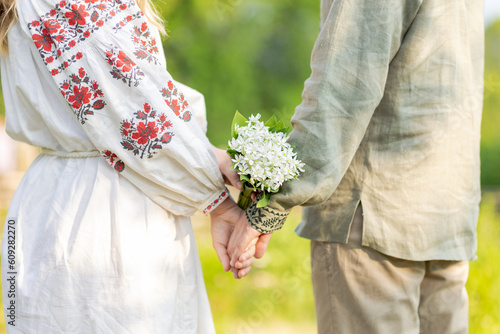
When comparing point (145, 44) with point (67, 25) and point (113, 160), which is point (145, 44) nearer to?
point (67, 25)

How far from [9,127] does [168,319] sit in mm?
743

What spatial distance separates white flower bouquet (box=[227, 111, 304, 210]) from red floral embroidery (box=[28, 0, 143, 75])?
1.56 feet

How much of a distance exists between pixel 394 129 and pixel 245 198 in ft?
1.66

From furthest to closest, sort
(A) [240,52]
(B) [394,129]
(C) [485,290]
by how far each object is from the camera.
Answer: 1. (A) [240,52]
2. (C) [485,290]
3. (B) [394,129]

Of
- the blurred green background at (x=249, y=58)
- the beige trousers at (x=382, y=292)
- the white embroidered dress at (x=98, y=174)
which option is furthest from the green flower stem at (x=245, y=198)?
the blurred green background at (x=249, y=58)

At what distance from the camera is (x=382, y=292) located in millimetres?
1740

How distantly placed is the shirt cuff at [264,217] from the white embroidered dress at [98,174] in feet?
0.50

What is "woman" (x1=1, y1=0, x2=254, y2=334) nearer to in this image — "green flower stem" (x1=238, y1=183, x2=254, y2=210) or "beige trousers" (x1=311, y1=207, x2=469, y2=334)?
"green flower stem" (x1=238, y1=183, x2=254, y2=210)

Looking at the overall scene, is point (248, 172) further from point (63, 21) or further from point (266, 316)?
point (266, 316)

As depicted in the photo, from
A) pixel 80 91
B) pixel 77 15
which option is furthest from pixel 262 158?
pixel 77 15

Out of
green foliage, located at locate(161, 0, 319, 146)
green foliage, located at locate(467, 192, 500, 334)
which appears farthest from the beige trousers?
green foliage, located at locate(161, 0, 319, 146)

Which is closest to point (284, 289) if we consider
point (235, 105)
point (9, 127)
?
point (9, 127)

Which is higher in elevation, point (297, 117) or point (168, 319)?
point (297, 117)

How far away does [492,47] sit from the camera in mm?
10719
